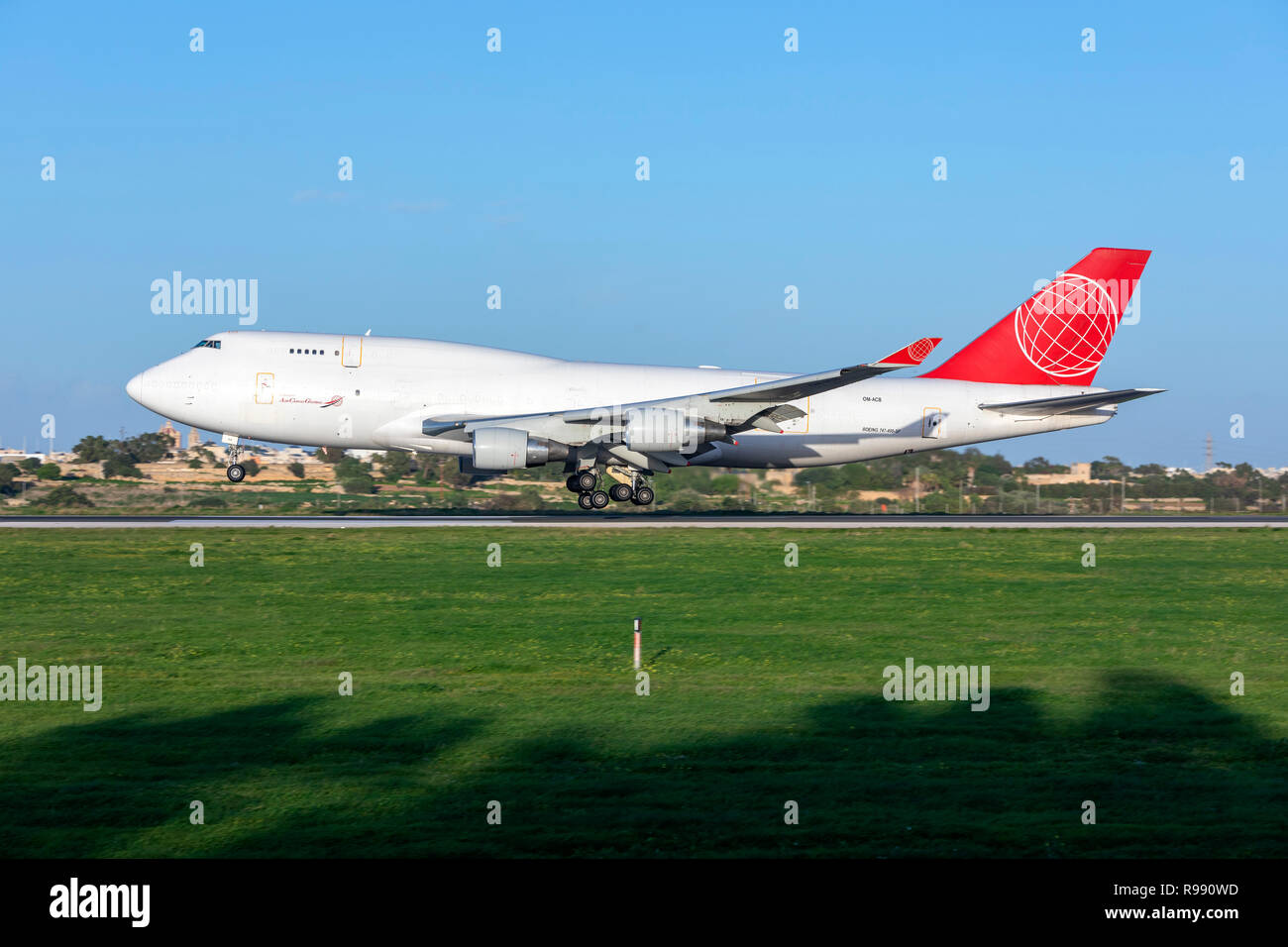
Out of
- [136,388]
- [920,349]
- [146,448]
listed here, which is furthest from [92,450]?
[920,349]

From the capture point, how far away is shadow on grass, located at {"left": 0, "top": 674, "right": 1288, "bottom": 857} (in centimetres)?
860

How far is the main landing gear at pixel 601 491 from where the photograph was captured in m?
37.2

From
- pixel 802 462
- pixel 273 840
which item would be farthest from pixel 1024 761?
pixel 802 462

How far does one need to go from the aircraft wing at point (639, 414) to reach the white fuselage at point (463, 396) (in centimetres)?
100

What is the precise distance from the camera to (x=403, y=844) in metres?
8.52

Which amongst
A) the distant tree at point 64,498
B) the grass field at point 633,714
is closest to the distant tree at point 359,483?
the distant tree at point 64,498

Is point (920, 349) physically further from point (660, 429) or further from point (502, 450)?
point (502, 450)

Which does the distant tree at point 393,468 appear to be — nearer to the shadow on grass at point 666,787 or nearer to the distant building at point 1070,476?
the distant building at point 1070,476

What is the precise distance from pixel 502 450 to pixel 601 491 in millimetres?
4908

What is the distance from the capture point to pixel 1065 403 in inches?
1502

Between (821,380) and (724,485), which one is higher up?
(821,380)

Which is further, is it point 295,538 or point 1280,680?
point 295,538

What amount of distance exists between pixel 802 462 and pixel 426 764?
30100 millimetres
